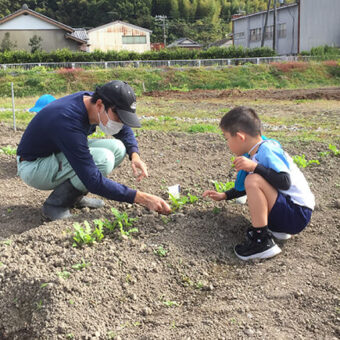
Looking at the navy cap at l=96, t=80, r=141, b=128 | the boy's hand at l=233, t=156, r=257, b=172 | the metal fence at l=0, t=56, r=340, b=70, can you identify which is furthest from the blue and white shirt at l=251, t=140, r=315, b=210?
the metal fence at l=0, t=56, r=340, b=70

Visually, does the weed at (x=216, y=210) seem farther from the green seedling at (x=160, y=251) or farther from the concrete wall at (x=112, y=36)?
the concrete wall at (x=112, y=36)

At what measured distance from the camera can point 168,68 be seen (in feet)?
76.6

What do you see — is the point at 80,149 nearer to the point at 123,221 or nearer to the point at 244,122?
the point at 123,221

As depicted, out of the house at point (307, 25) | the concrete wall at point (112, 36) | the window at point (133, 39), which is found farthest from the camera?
the window at point (133, 39)

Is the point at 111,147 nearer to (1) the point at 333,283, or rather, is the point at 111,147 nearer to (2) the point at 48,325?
(2) the point at 48,325

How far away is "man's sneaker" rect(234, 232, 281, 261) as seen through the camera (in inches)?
116

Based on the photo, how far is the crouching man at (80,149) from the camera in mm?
3139

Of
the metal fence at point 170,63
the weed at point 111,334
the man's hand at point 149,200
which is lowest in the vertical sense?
the weed at point 111,334

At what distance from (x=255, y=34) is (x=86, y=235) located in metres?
47.1

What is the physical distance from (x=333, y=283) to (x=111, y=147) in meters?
2.35

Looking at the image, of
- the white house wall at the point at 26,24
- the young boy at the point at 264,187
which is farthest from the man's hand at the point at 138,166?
the white house wall at the point at 26,24

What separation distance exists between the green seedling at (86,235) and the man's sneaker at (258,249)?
1.06 metres

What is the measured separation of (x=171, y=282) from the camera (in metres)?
2.79

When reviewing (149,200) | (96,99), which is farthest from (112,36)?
(149,200)
